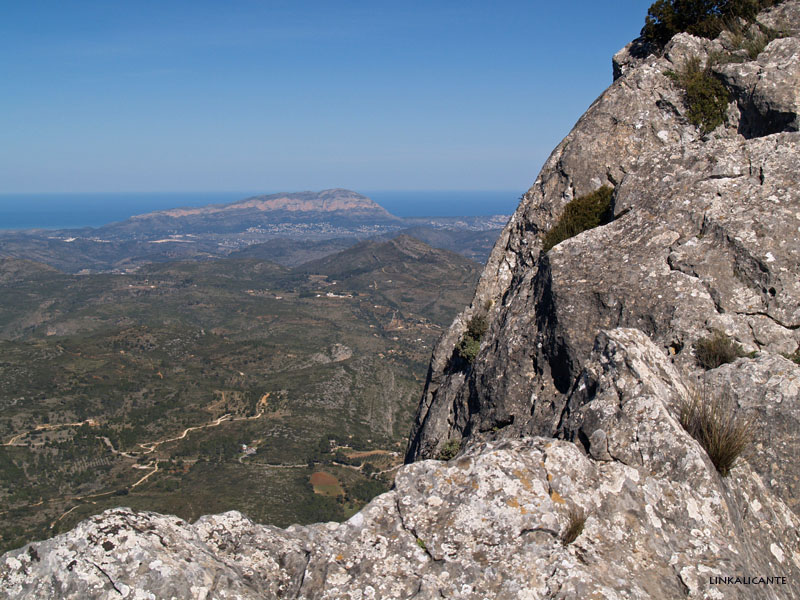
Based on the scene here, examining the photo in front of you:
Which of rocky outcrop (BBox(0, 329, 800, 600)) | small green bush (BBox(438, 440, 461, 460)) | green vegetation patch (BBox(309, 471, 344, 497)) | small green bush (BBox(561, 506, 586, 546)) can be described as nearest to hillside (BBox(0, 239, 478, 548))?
green vegetation patch (BBox(309, 471, 344, 497))

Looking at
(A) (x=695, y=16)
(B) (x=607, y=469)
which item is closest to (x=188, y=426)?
(A) (x=695, y=16)

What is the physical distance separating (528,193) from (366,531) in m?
15.1

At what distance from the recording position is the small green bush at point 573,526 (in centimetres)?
612

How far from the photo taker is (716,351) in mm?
9383

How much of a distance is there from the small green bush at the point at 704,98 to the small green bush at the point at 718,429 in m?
11.9

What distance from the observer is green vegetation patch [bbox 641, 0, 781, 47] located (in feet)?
60.4

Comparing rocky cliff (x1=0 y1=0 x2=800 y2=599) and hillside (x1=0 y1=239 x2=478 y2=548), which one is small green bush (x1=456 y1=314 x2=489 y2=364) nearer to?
rocky cliff (x1=0 y1=0 x2=800 y2=599)

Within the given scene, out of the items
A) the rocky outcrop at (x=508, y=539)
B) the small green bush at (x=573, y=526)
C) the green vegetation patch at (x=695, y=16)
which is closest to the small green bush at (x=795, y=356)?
the rocky outcrop at (x=508, y=539)

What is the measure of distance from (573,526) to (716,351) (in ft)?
17.3

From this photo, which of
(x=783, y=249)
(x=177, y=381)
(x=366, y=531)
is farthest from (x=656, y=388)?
(x=177, y=381)

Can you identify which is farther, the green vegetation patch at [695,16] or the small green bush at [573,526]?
the green vegetation patch at [695,16]

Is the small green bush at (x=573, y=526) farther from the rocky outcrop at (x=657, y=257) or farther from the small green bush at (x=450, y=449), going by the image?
the small green bush at (x=450, y=449)

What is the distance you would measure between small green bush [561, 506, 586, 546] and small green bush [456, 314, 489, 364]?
395 inches

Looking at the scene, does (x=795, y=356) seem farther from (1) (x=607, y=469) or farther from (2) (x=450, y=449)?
(2) (x=450, y=449)
